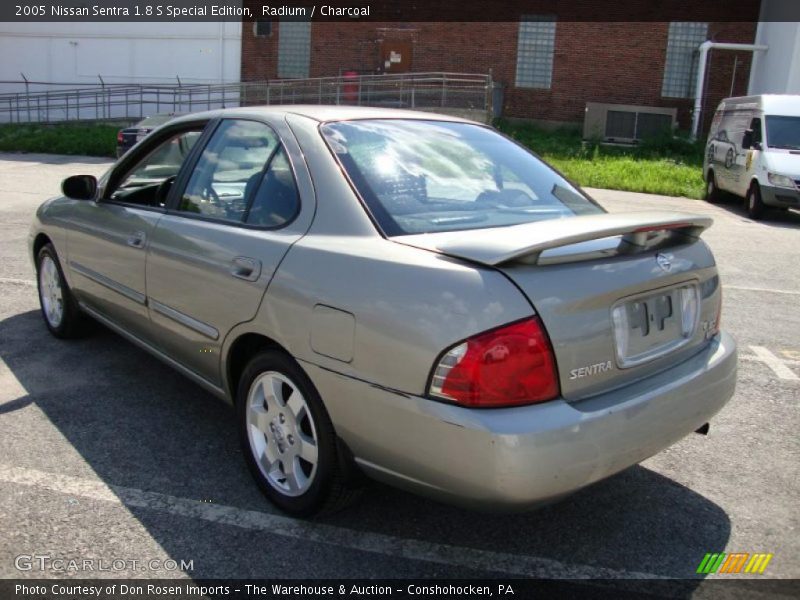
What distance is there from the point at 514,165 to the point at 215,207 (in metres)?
1.43

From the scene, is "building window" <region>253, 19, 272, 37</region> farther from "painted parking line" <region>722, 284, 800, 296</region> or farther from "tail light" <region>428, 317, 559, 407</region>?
"tail light" <region>428, 317, 559, 407</region>

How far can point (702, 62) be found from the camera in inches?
993

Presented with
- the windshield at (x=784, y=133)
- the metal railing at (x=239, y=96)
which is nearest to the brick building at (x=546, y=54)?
the metal railing at (x=239, y=96)

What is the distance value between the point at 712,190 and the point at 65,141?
60.4 ft

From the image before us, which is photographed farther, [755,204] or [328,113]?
[755,204]

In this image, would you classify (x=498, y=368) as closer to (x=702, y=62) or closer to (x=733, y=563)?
(x=733, y=563)

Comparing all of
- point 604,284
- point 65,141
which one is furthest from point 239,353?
point 65,141

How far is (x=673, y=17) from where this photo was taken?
26938 mm

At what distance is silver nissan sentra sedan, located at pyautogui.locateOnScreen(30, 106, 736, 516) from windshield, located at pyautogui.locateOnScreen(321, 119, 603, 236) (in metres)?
0.01

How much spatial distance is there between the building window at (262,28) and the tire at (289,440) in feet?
99.8

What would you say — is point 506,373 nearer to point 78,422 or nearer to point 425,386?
point 425,386

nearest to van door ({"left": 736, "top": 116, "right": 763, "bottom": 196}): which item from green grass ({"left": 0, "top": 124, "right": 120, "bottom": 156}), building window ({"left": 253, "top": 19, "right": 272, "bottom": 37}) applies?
green grass ({"left": 0, "top": 124, "right": 120, "bottom": 156})

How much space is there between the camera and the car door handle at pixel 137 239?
394 cm

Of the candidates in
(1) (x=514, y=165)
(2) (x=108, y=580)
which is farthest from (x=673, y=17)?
(2) (x=108, y=580)
